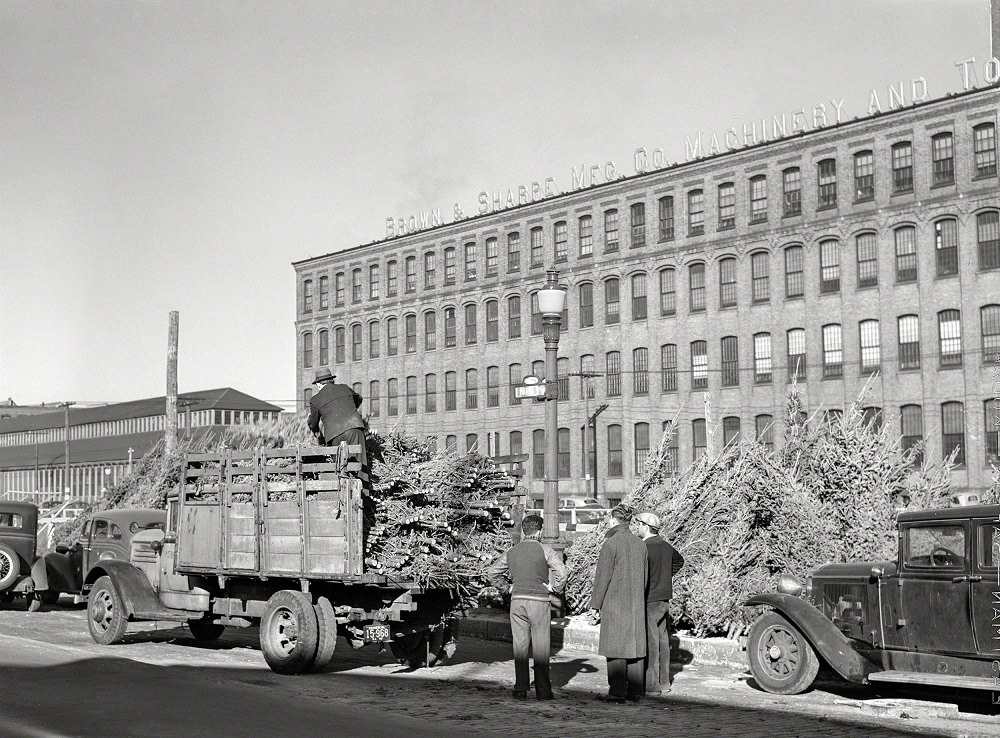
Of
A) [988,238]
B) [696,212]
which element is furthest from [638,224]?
[988,238]

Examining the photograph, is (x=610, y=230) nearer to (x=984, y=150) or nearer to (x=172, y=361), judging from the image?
(x=984, y=150)

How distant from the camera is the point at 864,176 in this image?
50.9 m

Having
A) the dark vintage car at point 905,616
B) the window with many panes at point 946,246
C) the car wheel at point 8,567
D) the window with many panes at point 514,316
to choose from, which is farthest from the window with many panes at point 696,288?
the dark vintage car at point 905,616

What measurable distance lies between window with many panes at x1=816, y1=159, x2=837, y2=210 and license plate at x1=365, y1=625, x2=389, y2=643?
144 ft

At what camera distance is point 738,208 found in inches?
2164

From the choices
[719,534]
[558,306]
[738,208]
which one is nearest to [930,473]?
[719,534]

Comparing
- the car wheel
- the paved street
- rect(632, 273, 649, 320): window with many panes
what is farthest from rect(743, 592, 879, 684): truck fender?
rect(632, 273, 649, 320): window with many panes

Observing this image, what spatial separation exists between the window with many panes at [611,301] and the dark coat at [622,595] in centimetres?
4953

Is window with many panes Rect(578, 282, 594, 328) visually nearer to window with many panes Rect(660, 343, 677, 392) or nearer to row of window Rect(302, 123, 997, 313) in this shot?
row of window Rect(302, 123, 997, 313)

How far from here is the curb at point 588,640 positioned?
1431 centimetres

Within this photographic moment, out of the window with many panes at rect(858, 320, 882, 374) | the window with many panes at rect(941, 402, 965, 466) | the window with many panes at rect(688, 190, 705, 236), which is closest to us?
the window with many panes at rect(941, 402, 965, 466)

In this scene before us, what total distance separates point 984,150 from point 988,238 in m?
3.56

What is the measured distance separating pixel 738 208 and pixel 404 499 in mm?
45428

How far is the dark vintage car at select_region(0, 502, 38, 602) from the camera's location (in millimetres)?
20188
